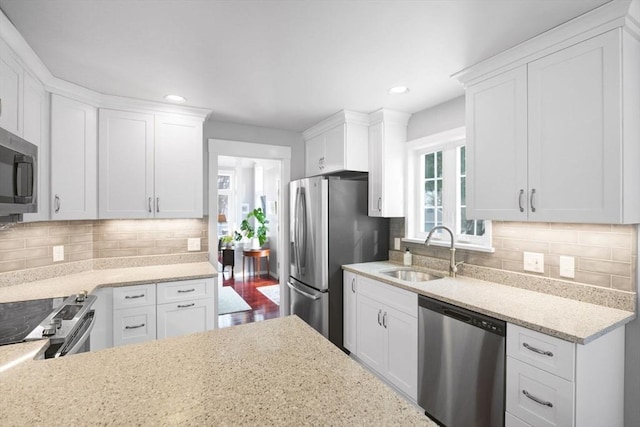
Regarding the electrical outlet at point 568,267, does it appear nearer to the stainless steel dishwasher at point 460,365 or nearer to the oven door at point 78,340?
the stainless steel dishwasher at point 460,365

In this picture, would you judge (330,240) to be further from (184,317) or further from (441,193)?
(184,317)

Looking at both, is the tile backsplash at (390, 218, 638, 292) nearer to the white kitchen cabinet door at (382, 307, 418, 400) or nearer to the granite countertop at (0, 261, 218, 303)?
the white kitchen cabinet door at (382, 307, 418, 400)

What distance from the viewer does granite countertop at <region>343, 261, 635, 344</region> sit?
4.85ft

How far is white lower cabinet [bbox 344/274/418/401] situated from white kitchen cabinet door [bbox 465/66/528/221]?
789 mm

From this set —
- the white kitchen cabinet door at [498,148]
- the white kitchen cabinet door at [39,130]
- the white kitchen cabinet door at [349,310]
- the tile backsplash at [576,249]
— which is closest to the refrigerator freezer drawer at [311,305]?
the white kitchen cabinet door at [349,310]

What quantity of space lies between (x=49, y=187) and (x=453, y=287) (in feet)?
9.48

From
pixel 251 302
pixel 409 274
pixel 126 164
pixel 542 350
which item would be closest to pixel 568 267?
pixel 542 350

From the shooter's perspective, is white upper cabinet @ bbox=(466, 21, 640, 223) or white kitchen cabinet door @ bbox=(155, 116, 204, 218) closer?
white upper cabinet @ bbox=(466, 21, 640, 223)

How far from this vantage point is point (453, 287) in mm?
2246

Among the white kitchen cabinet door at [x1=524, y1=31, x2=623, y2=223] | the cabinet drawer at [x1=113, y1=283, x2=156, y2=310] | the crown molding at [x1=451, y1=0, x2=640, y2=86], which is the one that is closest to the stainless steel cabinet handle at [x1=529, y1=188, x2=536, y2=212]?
the white kitchen cabinet door at [x1=524, y1=31, x2=623, y2=223]

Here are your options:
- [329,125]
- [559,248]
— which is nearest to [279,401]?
[559,248]

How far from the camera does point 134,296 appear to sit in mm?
2457

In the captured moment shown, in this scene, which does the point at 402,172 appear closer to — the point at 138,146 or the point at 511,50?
the point at 511,50

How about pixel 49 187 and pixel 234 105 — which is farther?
pixel 234 105
